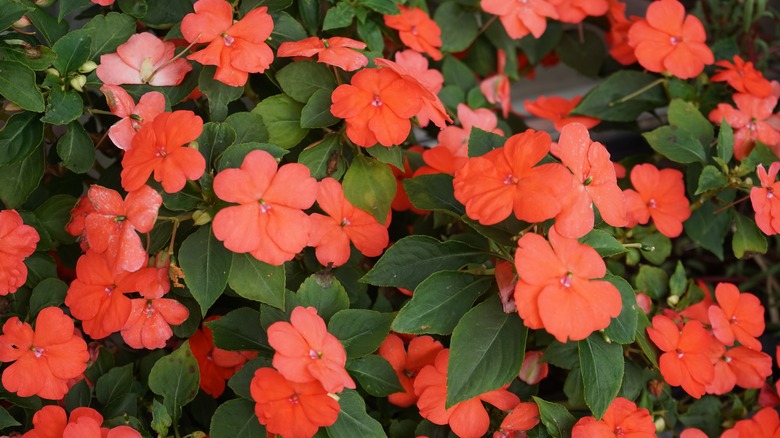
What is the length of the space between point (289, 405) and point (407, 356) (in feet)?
0.79

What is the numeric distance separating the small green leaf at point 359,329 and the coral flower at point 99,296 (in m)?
0.27

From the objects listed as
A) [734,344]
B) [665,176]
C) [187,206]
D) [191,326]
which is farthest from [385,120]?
[734,344]

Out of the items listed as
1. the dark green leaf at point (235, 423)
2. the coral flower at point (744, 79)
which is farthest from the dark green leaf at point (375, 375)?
the coral flower at point (744, 79)

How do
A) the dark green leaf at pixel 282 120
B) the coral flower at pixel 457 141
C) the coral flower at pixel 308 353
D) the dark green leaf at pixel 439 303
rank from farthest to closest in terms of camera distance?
the coral flower at pixel 457 141, the dark green leaf at pixel 282 120, the dark green leaf at pixel 439 303, the coral flower at pixel 308 353

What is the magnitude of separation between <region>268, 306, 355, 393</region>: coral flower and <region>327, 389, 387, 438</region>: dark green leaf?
3.3 inches

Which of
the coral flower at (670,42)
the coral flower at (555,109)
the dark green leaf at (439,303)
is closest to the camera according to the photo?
the dark green leaf at (439,303)

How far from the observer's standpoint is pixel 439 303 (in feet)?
3.12

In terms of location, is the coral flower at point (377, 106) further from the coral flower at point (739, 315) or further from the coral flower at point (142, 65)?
the coral flower at point (739, 315)

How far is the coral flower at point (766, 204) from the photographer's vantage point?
1.06 meters

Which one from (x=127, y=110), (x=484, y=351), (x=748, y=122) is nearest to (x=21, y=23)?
(x=127, y=110)

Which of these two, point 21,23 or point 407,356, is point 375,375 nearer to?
point 407,356

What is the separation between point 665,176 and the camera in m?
1.22

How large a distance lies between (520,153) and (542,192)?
0.20 feet

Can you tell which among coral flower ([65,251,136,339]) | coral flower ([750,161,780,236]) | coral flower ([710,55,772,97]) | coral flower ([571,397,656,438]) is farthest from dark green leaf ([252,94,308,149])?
coral flower ([710,55,772,97])
